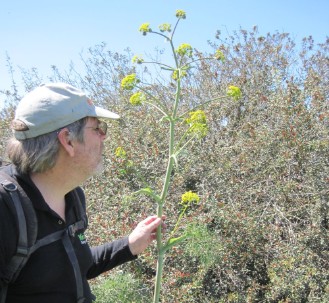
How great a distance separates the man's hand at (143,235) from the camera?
6.96 feet

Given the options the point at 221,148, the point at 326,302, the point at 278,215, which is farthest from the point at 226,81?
the point at 326,302

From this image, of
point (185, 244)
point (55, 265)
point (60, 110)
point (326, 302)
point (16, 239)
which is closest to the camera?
point (16, 239)

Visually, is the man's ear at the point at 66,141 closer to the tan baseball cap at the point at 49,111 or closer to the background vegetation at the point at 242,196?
the tan baseball cap at the point at 49,111

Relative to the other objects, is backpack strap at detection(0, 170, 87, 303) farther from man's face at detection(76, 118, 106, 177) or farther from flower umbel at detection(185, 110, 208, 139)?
flower umbel at detection(185, 110, 208, 139)

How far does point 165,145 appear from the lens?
4617 mm

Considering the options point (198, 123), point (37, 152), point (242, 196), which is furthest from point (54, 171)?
point (242, 196)

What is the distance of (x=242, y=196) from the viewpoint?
3.95m

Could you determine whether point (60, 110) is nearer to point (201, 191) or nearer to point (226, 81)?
point (201, 191)

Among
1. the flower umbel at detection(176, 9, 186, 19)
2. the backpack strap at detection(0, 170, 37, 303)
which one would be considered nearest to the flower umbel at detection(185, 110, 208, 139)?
the flower umbel at detection(176, 9, 186, 19)

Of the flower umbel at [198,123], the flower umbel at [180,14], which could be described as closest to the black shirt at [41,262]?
the flower umbel at [198,123]

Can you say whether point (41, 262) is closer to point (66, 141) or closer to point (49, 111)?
point (66, 141)

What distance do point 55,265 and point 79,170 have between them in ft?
1.34

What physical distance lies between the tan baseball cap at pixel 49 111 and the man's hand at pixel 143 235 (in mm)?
626

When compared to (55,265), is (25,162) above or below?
above
